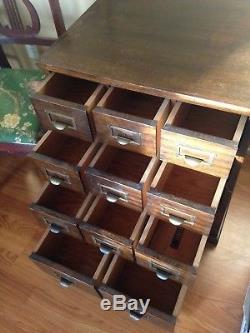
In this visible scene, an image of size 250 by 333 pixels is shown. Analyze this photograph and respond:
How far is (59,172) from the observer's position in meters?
1.00

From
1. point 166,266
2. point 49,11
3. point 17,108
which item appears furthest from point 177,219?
point 49,11

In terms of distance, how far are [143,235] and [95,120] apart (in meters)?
0.36

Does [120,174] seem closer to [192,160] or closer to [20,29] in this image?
[192,160]

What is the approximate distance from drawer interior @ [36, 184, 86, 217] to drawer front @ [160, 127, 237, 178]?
0.43m

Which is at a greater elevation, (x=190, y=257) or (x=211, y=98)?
(x=211, y=98)

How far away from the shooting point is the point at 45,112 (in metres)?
0.93

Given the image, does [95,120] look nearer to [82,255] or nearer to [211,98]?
[211,98]

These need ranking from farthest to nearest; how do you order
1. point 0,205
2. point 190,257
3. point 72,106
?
point 0,205 → point 190,257 → point 72,106

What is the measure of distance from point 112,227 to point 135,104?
422 millimetres

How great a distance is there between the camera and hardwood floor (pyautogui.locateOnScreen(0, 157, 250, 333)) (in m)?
1.13

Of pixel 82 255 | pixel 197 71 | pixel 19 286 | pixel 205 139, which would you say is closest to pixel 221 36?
pixel 197 71

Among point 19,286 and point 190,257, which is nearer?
point 190,257

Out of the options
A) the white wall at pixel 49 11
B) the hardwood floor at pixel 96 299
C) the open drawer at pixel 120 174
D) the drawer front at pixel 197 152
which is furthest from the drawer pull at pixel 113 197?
the white wall at pixel 49 11

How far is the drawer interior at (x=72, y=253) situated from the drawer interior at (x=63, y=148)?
10.6 inches
